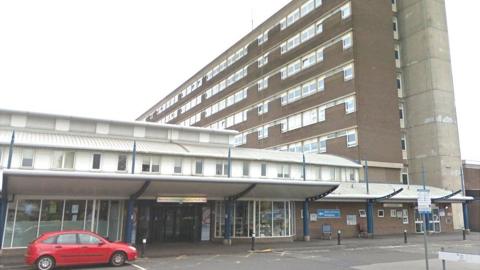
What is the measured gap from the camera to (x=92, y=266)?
1644cm

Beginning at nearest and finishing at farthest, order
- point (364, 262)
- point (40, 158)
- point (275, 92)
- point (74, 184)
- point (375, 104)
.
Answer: point (364, 262), point (74, 184), point (40, 158), point (375, 104), point (275, 92)

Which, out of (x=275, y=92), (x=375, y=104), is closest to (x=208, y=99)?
(x=275, y=92)

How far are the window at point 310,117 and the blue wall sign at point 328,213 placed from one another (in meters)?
15.5

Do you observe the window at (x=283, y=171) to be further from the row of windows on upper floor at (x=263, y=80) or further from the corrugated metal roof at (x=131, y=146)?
the row of windows on upper floor at (x=263, y=80)

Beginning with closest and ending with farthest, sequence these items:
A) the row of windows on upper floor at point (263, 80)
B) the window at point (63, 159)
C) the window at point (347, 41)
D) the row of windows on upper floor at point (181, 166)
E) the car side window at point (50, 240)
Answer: the car side window at point (50, 240), the window at point (63, 159), the row of windows on upper floor at point (181, 166), the window at point (347, 41), the row of windows on upper floor at point (263, 80)

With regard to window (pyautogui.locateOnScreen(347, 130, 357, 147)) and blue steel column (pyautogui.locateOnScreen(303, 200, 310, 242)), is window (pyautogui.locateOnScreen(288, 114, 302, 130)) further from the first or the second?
blue steel column (pyautogui.locateOnScreen(303, 200, 310, 242))

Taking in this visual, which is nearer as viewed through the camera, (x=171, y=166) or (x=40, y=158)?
(x=40, y=158)

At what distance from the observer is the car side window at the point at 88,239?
16078 mm

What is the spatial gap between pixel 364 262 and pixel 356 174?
2102cm

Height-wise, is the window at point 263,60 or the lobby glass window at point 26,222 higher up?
the window at point 263,60

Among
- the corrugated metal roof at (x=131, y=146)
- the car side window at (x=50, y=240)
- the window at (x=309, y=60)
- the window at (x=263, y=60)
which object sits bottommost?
the car side window at (x=50, y=240)

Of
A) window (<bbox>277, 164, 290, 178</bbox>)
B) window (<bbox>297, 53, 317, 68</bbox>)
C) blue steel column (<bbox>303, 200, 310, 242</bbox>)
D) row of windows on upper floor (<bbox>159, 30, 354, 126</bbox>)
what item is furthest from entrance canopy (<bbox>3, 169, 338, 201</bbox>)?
window (<bbox>297, 53, 317, 68</bbox>)

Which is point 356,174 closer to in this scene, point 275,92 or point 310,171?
point 310,171

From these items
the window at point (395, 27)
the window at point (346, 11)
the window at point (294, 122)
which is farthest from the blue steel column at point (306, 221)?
the window at point (395, 27)
